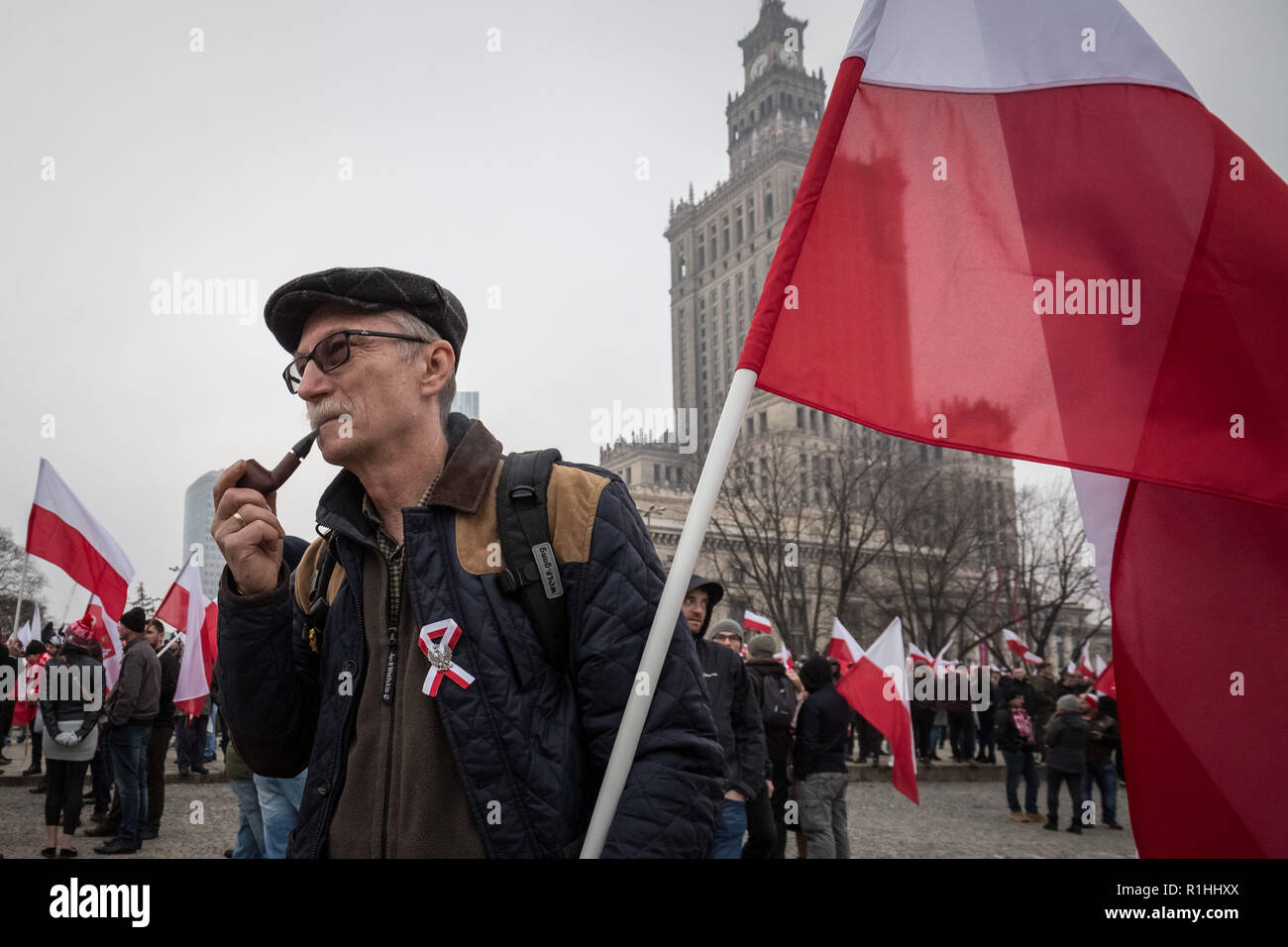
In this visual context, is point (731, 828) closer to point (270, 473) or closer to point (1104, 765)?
point (270, 473)

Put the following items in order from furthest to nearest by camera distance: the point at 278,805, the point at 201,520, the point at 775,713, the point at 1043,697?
the point at 201,520
the point at 1043,697
the point at 775,713
the point at 278,805

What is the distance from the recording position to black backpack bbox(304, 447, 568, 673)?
1.95m

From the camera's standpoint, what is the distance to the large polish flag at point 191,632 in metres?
11.4

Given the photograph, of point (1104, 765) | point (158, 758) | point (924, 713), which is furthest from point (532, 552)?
point (924, 713)

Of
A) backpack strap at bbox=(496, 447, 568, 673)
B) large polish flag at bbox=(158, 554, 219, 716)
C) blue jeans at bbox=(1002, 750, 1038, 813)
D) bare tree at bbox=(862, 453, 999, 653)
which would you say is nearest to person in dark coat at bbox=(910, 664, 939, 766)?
blue jeans at bbox=(1002, 750, 1038, 813)

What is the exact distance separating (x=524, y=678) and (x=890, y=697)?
395 inches

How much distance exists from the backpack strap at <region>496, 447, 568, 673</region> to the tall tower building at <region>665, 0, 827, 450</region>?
72.6 m

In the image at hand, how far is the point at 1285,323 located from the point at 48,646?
17473mm

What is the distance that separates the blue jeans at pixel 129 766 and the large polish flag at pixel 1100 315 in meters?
8.71

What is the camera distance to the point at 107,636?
1388cm

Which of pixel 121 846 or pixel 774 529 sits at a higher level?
pixel 774 529

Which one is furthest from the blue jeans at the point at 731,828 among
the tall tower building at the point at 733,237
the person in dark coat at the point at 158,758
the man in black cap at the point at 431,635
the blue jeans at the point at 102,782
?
the tall tower building at the point at 733,237

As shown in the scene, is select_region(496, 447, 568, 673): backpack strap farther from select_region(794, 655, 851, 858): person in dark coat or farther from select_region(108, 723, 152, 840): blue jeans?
select_region(108, 723, 152, 840): blue jeans
